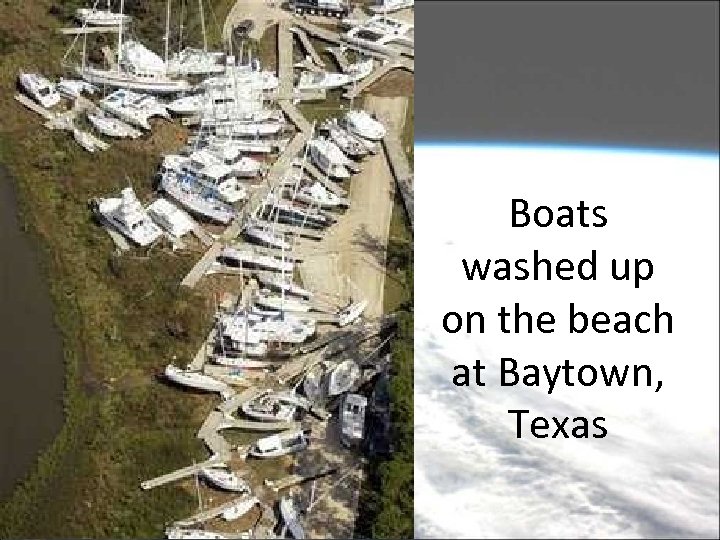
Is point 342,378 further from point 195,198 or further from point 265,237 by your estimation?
point 195,198

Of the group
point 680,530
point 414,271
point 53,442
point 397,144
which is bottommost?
point 680,530

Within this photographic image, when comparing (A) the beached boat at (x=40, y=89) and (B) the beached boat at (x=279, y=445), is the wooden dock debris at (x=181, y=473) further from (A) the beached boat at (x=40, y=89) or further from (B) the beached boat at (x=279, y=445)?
(A) the beached boat at (x=40, y=89)

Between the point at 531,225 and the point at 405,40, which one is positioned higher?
the point at 405,40

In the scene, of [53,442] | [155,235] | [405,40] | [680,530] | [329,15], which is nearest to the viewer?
[680,530]

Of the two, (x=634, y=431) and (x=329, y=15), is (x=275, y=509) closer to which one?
(x=634, y=431)

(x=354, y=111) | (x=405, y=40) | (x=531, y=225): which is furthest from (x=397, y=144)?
(x=531, y=225)

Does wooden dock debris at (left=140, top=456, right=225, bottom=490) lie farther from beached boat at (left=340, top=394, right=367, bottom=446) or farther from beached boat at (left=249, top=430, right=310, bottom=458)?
beached boat at (left=340, top=394, right=367, bottom=446)

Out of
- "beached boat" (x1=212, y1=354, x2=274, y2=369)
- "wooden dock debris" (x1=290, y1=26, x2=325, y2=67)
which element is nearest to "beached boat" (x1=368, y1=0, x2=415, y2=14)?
"wooden dock debris" (x1=290, y1=26, x2=325, y2=67)
